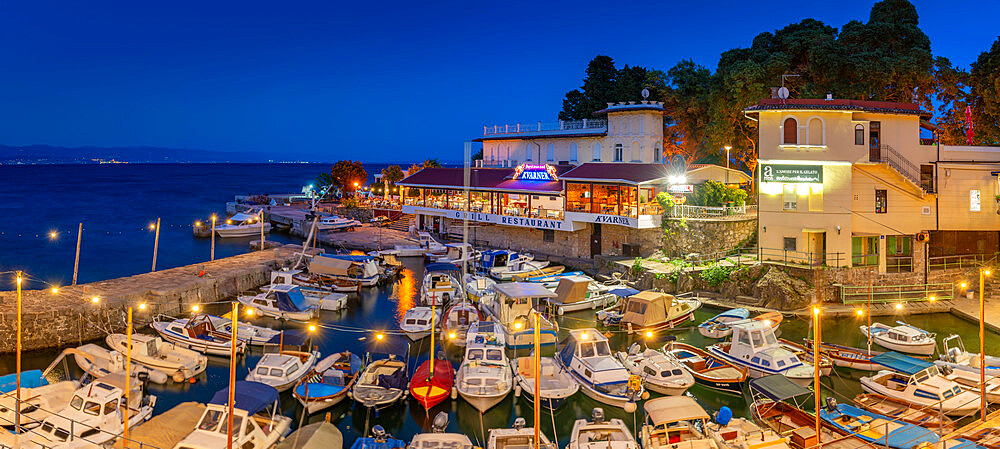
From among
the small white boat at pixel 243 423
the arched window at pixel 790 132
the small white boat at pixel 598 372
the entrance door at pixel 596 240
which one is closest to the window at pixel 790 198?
the arched window at pixel 790 132

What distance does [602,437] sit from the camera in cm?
1702

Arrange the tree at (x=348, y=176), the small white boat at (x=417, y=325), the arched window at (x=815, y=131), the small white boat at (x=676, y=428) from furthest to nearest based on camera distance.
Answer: the tree at (x=348, y=176) → the arched window at (x=815, y=131) → the small white boat at (x=417, y=325) → the small white boat at (x=676, y=428)

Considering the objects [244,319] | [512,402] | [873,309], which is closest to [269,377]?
[512,402]

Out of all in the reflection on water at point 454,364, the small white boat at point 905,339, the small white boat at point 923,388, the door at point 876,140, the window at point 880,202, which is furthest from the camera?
the window at point 880,202

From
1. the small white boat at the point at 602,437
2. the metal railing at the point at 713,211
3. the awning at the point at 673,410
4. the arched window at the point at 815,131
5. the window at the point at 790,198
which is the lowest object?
the small white boat at the point at 602,437

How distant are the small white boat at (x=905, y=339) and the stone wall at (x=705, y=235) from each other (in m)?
13.6

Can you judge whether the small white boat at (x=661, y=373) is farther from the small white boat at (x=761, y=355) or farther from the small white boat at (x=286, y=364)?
the small white boat at (x=286, y=364)

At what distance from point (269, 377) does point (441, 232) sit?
118 feet

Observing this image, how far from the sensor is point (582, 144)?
185ft

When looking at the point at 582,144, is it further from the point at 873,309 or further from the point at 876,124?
the point at 873,309

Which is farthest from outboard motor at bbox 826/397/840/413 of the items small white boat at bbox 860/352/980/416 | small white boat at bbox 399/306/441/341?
small white boat at bbox 399/306/441/341

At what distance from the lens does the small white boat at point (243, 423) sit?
16.3 meters

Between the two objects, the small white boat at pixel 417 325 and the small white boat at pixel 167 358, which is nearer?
the small white boat at pixel 167 358

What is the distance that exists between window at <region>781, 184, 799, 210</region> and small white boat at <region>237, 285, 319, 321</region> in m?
28.0
